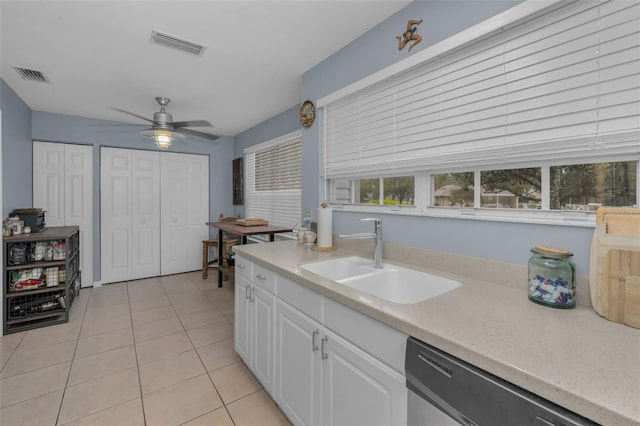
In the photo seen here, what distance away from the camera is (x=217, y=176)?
17.2 feet

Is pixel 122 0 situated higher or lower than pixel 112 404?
higher

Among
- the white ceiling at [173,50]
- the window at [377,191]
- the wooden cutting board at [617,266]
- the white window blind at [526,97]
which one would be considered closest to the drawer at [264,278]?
the window at [377,191]

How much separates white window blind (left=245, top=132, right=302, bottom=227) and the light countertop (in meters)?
2.52

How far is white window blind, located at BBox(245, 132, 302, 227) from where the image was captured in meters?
3.68

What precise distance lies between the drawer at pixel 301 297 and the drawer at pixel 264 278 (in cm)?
9

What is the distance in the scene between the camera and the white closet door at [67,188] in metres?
3.79

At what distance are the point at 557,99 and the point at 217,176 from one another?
196 inches

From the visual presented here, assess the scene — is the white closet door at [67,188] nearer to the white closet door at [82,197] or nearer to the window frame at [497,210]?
the white closet door at [82,197]

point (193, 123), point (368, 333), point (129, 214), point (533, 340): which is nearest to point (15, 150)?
point (129, 214)

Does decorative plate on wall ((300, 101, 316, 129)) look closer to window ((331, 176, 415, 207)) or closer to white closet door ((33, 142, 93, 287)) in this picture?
window ((331, 176, 415, 207))

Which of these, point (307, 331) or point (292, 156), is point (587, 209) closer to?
point (307, 331)

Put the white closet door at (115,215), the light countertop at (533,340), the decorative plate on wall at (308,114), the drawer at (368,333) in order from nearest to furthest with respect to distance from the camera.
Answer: the light countertop at (533,340)
the drawer at (368,333)
the decorative plate on wall at (308,114)
the white closet door at (115,215)

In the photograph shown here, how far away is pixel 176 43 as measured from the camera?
7.06ft

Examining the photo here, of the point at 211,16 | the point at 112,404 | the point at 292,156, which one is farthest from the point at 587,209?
the point at 292,156
